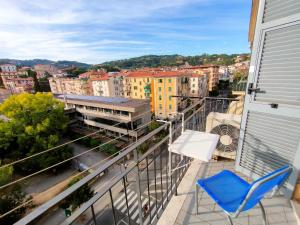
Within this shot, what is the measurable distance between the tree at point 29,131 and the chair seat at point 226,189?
1156 centimetres

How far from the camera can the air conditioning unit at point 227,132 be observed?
2.45 meters

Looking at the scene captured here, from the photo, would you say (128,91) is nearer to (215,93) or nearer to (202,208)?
(215,93)

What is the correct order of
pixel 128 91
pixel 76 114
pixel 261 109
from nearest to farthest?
pixel 261 109 → pixel 76 114 → pixel 128 91

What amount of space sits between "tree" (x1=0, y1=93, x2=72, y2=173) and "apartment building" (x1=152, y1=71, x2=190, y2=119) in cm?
1177

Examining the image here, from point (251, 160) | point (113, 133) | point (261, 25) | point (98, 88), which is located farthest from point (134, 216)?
point (98, 88)

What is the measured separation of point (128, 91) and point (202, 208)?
24.9m

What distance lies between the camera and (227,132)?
2.52 meters

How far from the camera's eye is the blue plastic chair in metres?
0.86

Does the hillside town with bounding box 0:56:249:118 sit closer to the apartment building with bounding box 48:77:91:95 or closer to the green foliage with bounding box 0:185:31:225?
the apartment building with bounding box 48:77:91:95

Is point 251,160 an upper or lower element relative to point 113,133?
upper

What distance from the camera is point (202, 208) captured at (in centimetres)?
169

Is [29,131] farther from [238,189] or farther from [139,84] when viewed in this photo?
[139,84]

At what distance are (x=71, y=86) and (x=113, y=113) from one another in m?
25.3

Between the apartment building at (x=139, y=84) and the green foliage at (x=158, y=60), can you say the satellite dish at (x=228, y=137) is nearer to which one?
the apartment building at (x=139, y=84)
